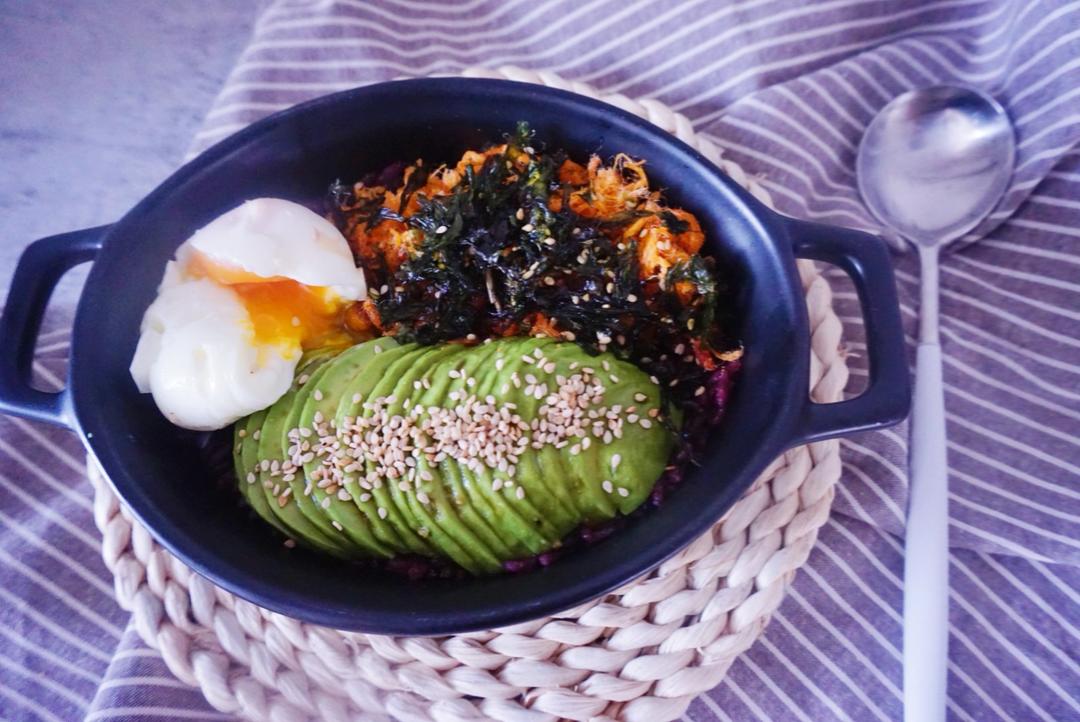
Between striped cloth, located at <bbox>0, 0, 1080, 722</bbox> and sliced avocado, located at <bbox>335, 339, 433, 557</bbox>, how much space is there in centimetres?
60

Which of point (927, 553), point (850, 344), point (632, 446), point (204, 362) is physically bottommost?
point (204, 362)

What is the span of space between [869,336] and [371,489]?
1.09m

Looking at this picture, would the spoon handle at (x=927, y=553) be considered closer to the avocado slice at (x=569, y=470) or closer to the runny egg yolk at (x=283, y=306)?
the avocado slice at (x=569, y=470)

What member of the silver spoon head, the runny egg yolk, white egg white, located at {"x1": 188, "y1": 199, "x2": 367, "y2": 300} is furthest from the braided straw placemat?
the silver spoon head

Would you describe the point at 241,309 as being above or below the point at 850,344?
below

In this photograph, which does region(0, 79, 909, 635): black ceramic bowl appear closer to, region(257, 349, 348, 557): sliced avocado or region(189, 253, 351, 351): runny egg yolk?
region(257, 349, 348, 557): sliced avocado

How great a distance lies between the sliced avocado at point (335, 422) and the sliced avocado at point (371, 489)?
0.01m

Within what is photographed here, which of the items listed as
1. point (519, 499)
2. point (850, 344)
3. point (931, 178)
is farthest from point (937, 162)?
point (519, 499)

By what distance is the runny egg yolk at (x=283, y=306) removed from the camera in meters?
1.91

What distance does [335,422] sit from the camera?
1827mm

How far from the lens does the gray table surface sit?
2781 millimetres

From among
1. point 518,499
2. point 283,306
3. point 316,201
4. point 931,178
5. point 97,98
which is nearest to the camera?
point 518,499

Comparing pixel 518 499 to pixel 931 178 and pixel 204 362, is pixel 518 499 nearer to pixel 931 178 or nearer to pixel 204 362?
pixel 204 362

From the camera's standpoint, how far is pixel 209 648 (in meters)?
1.87
